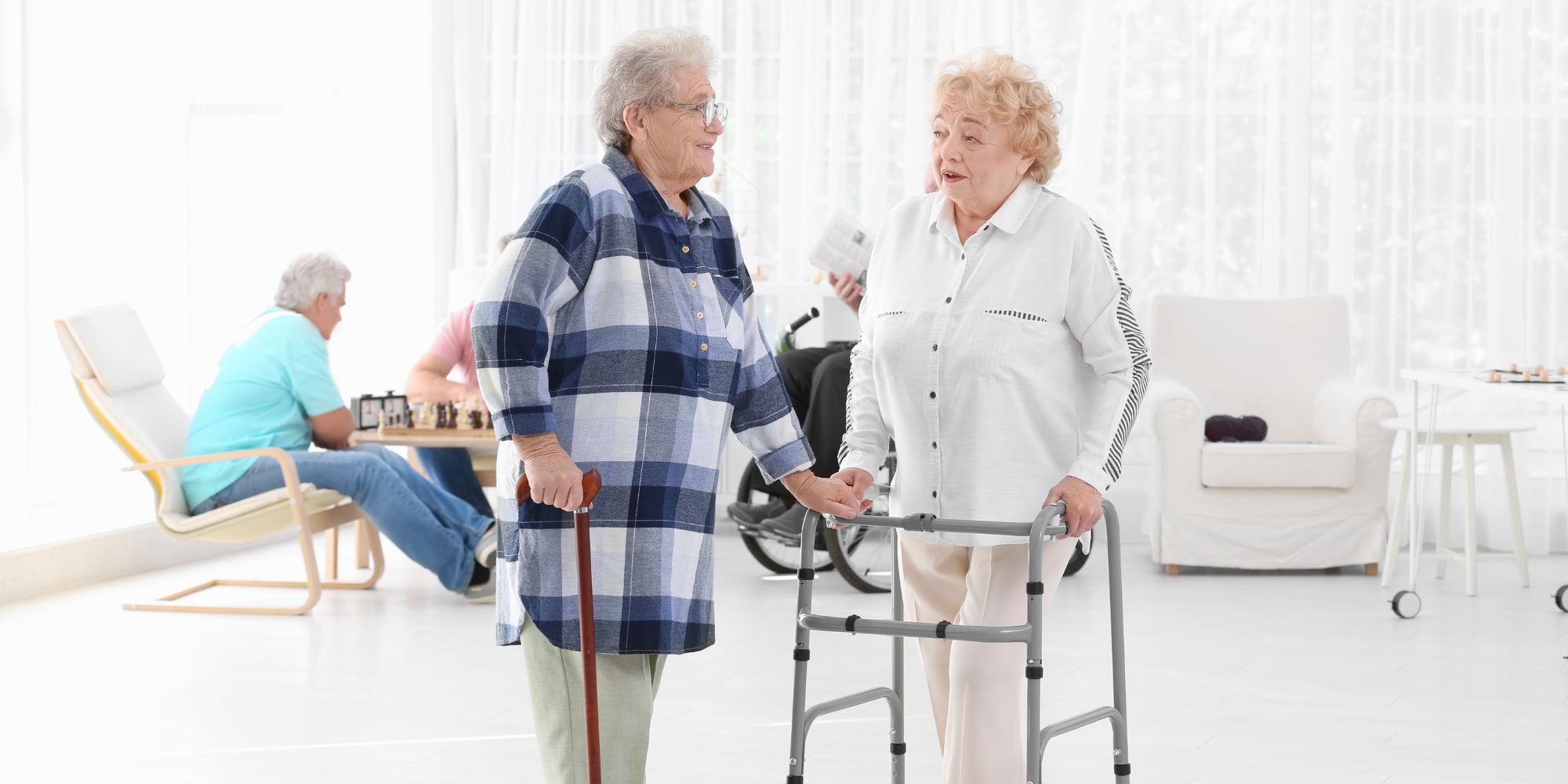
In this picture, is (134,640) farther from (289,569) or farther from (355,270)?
(355,270)

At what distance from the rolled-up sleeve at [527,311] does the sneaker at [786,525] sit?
283 centimetres

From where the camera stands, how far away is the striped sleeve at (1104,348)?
1.99m

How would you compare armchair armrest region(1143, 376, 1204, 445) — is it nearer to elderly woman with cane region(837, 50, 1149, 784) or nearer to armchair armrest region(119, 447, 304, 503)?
armchair armrest region(119, 447, 304, 503)

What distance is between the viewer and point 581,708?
183cm

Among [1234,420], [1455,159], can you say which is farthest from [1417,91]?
[1234,420]

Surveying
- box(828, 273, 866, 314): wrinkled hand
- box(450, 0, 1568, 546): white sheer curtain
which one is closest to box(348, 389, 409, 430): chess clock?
box(828, 273, 866, 314): wrinkled hand

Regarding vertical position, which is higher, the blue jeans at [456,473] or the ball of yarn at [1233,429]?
the ball of yarn at [1233,429]

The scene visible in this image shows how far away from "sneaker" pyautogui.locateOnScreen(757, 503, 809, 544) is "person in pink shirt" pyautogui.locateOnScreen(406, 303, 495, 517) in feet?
3.04

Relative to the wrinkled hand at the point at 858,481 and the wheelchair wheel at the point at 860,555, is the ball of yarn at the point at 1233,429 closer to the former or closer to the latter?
the wheelchair wheel at the point at 860,555

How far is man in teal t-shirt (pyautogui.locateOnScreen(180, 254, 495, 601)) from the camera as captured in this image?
4.45 metres

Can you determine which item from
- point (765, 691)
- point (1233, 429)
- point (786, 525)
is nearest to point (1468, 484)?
point (1233, 429)

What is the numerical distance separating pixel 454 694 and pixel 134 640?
1131 millimetres

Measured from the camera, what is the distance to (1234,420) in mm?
5195

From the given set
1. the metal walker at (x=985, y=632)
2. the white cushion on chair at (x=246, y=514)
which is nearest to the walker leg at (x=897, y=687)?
the metal walker at (x=985, y=632)
